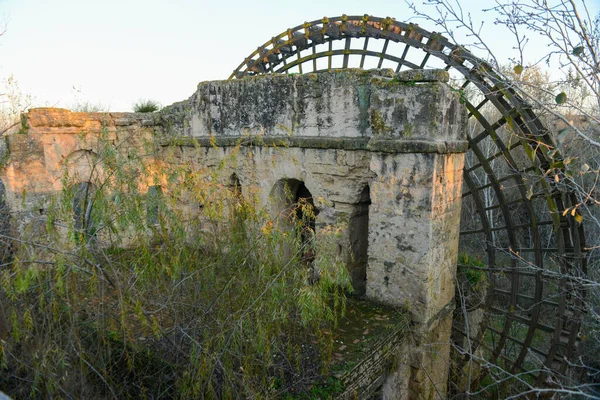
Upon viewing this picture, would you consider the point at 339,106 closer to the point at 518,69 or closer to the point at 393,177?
the point at 393,177

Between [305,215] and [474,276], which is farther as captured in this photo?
[474,276]

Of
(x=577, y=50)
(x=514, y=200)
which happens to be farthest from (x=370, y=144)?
(x=514, y=200)

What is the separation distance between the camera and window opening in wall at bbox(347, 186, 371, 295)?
Answer: 5.57m

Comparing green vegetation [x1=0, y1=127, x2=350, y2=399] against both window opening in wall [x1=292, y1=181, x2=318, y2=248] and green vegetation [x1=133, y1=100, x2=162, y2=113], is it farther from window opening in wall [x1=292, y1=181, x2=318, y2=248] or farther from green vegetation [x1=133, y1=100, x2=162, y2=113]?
green vegetation [x1=133, y1=100, x2=162, y2=113]

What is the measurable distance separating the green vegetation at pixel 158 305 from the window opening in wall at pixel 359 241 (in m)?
1.76

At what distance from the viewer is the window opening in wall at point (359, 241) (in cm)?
557

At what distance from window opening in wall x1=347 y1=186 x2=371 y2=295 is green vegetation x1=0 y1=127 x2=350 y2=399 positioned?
1.76 meters

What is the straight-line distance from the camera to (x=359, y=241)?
577 cm

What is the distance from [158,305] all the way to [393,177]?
3.03m

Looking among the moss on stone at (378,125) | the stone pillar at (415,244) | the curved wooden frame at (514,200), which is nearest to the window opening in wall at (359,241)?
the stone pillar at (415,244)

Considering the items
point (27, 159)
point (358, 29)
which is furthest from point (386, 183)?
point (27, 159)

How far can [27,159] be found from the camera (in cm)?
696

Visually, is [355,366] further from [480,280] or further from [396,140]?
[480,280]

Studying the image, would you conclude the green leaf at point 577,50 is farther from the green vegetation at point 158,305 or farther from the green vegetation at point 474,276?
the green vegetation at point 474,276
